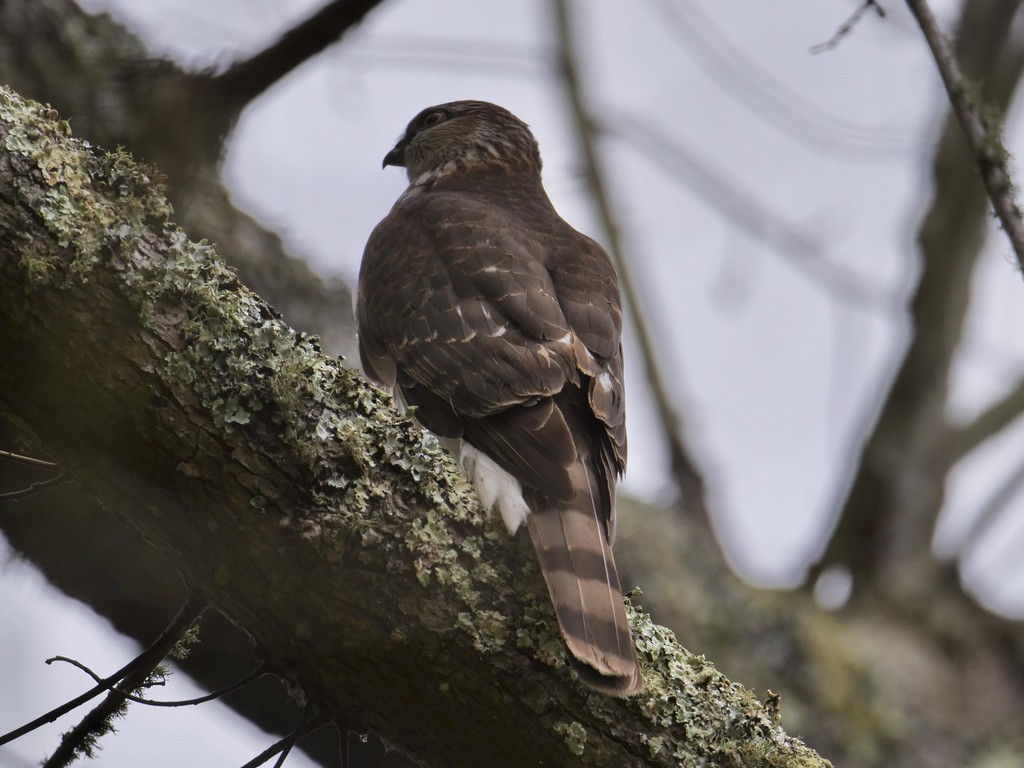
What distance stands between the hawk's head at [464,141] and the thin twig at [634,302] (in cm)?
176

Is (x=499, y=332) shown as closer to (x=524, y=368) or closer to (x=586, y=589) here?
(x=524, y=368)

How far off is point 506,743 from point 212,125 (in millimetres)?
2333

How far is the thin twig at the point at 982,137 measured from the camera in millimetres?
2709

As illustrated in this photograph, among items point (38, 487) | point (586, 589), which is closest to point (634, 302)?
point (586, 589)

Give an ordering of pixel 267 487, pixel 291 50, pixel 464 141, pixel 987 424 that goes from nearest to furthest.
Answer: pixel 267 487 < pixel 291 50 < pixel 464 141 < pixel 987 424

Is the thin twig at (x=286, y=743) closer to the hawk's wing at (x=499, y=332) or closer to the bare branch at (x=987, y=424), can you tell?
the hawk's wing at (x=499, y=332)

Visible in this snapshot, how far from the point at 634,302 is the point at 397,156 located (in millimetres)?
2211

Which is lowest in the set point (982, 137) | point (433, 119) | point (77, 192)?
point (77, 192)

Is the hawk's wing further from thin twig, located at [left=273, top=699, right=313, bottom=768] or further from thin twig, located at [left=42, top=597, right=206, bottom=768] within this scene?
thin twig, located at [left=42, top=597, right=206, bottom=768]

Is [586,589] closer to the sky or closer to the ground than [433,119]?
closer to the ground

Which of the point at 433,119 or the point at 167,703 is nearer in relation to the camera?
the point at 167,703

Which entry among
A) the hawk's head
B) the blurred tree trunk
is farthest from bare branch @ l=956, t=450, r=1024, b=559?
the hawk's head

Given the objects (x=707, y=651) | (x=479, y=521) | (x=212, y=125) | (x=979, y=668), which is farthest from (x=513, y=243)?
(x=979, y=668)

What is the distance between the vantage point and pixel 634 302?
24.0 feet
